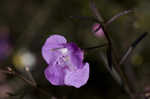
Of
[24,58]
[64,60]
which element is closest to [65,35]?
[24,58]

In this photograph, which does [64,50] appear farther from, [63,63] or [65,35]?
[65,35]

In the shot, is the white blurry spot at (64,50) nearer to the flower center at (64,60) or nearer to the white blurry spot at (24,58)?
the flower center at (64,60)

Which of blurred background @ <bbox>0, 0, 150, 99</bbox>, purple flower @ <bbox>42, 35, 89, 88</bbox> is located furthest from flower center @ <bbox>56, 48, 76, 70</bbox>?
blurred background @ <bbox>0, 0, 150, 99</bbox>

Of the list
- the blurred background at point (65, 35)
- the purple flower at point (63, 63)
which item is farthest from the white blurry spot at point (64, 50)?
the blurred background at point (65, 35)

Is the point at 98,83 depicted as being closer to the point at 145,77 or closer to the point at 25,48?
the point at 145,77

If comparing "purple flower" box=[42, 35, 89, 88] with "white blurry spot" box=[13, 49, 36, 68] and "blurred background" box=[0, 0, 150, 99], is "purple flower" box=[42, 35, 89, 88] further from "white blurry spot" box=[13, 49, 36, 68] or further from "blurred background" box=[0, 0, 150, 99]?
"white blurry spot" box=[13, 49, 36, 68]

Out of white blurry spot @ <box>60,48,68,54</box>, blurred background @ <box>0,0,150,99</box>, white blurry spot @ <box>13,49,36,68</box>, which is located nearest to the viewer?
white blurry spot @ <box>60,48,68,54</box>

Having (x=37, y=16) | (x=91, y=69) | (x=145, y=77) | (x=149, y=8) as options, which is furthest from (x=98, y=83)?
(x=37, y=16)
